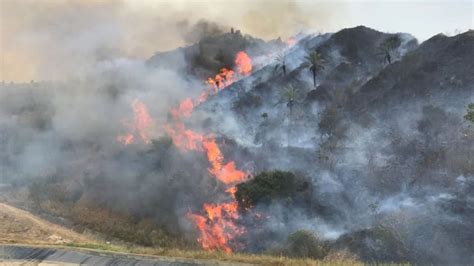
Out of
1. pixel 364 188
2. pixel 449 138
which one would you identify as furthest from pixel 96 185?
pixel 449 138

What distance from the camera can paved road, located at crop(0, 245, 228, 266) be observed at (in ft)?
73.7

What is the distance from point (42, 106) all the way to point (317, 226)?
66.5 m

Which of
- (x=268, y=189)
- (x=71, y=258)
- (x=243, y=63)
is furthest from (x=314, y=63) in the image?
(x=71, y=258)

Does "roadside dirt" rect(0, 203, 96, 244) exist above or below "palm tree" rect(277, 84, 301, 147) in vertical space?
below

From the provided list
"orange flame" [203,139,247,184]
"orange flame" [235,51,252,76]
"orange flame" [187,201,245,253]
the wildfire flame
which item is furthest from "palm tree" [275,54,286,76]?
"orange flame" [187,201,245,253]

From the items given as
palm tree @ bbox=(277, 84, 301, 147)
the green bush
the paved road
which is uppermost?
palm tree @ bbox=(277, 84, 301, 147)

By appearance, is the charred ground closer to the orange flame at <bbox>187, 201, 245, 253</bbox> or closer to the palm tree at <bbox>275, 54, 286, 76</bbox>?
the orange flame at <bbox>187, 201, 245, 253</bbox>

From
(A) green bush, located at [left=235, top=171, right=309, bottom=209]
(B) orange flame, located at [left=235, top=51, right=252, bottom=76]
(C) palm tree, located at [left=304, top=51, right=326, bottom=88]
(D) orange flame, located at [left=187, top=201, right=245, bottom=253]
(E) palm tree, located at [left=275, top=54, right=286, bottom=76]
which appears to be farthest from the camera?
(B) orange flame, located at [left=235, top=51, right=252, bottom=76]

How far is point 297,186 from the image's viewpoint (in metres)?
55.2

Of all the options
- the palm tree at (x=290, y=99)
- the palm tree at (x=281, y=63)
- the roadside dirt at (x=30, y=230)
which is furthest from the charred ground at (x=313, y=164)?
the roadside dirt at (x=30, y=230)

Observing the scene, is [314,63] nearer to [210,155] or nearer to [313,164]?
[313,164]

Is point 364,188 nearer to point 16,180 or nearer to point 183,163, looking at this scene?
point 183,163

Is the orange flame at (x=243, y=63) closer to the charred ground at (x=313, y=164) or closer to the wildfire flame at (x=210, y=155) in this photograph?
the wildfire flame at (x=210, y=155)

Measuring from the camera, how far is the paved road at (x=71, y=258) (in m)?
22.5
